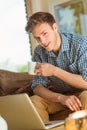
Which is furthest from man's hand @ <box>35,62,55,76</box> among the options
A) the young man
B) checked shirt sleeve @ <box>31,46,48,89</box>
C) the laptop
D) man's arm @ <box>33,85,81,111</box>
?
the laptop

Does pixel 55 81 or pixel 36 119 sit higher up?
pixel 36 119

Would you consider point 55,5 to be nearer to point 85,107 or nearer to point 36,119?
point 85,107

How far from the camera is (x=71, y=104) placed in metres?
1.69

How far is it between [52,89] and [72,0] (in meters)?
1.89

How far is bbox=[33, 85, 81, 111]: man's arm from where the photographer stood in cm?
167

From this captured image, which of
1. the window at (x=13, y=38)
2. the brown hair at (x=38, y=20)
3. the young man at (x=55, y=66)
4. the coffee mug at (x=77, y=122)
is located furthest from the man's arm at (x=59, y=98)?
the window at (x=13, y=38)

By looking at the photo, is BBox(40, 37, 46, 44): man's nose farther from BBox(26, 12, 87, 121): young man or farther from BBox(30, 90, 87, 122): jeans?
BBox(30, 90, 87, 122): jeans

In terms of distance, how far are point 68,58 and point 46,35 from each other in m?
0.22

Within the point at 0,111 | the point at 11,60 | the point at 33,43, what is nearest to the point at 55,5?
the point at 33,43

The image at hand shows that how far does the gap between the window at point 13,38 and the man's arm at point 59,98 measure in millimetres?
1666

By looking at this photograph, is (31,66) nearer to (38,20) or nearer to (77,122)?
(38,20)

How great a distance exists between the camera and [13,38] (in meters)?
3.78

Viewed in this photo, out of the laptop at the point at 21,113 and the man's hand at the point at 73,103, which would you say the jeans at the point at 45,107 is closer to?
the man's hand at the point at 73,103

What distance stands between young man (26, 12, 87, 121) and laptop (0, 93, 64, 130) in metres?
0.52
